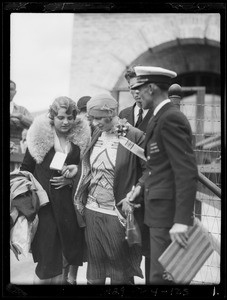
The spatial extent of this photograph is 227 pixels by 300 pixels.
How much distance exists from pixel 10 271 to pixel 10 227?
1.06ft

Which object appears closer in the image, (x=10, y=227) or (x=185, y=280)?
(x=185, y=280)

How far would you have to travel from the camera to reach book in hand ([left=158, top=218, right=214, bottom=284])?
3557 millimetres

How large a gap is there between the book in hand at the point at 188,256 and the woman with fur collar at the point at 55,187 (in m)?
0.72

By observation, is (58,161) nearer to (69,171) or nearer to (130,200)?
(69,171)

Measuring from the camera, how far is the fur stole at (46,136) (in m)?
3.95

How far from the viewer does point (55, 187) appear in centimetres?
395

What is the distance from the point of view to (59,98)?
3947 millimetres

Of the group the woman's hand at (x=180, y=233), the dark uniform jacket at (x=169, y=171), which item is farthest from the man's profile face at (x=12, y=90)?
the woman's hand at (x=180, y=233)

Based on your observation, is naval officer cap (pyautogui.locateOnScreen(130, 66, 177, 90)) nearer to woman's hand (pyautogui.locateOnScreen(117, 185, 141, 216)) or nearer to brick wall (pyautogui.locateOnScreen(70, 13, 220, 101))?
brick wall (pyautogui.locateOnScreen(70, 13, 220, 101))

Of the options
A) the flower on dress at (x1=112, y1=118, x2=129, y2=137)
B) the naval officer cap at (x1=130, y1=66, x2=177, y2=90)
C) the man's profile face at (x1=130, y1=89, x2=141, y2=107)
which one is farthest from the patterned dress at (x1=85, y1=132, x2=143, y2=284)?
the naval officer cap at (x1=130, y1=66, x2=177, y2=90)

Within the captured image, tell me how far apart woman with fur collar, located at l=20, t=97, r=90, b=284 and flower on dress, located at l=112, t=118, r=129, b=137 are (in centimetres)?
24
